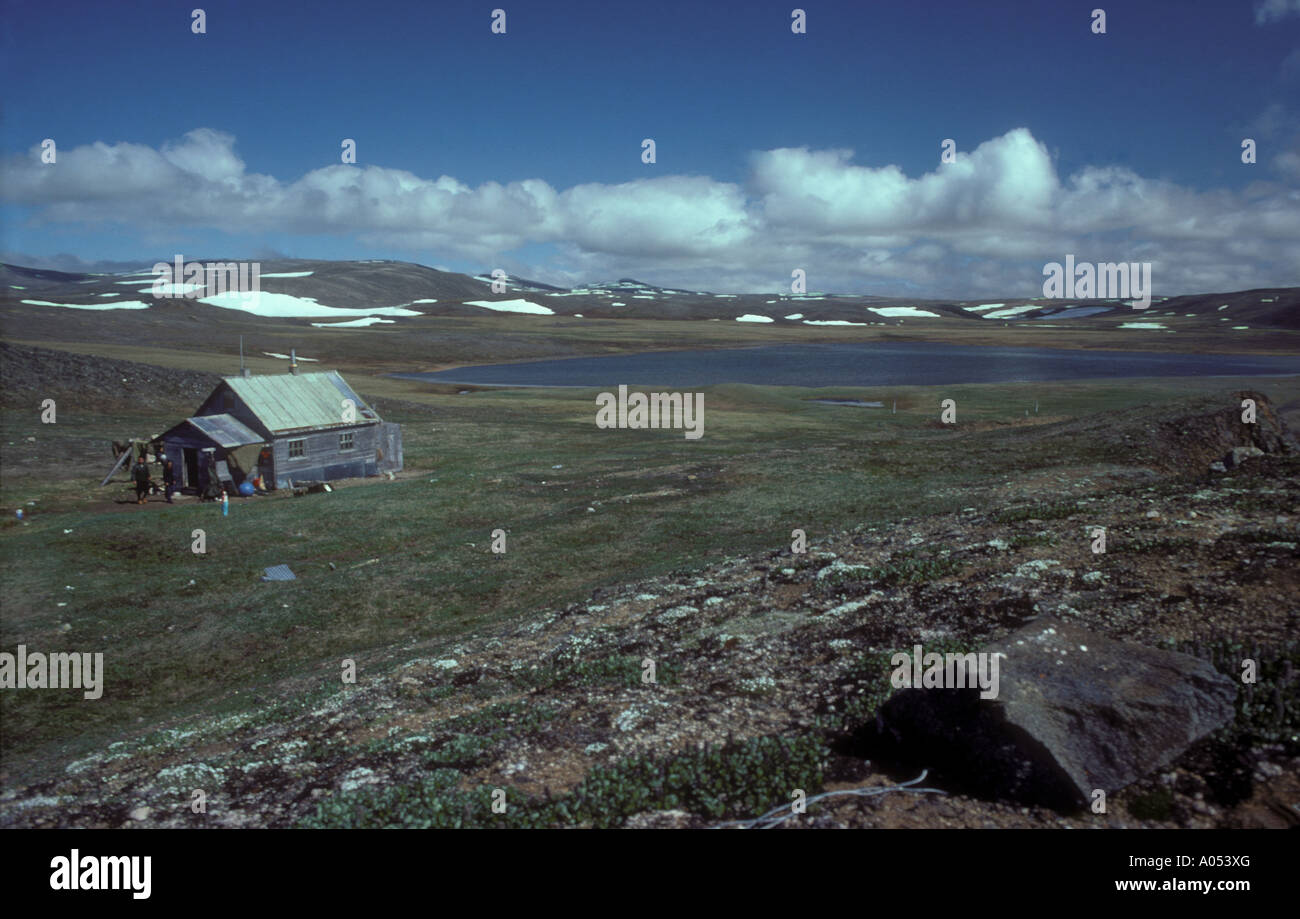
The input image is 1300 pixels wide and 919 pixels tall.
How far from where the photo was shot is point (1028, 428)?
2136 inches

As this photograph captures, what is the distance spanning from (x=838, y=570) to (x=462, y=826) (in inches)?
464

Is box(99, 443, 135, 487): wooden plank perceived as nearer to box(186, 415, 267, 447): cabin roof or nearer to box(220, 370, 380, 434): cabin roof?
→ box(186, 415, 267, 447): cabin roof

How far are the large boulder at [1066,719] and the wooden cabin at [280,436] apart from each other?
42561mm

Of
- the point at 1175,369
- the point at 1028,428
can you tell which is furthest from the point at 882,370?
the point at 1028,428

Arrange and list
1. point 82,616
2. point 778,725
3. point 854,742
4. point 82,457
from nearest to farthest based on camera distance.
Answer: point 854,742
point 778,725
point 82,616
point 82,457

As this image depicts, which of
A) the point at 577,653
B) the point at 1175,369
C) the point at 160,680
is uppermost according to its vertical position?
the point at 1175,369

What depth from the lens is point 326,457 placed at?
46.8m

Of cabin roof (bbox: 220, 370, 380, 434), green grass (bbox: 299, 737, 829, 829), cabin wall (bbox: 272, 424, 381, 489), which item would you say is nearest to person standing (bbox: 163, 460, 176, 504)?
cabin roof (bbox: 220, 370, 380, 434)

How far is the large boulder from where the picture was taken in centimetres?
827

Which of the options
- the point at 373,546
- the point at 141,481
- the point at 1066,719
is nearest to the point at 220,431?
the point at 141,481

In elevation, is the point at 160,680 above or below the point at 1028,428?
below

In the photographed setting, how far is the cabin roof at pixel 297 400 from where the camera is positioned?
44.6 meters

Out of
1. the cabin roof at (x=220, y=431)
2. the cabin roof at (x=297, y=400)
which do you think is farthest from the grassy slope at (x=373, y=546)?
the cabin roof at (x=297, y=400)
